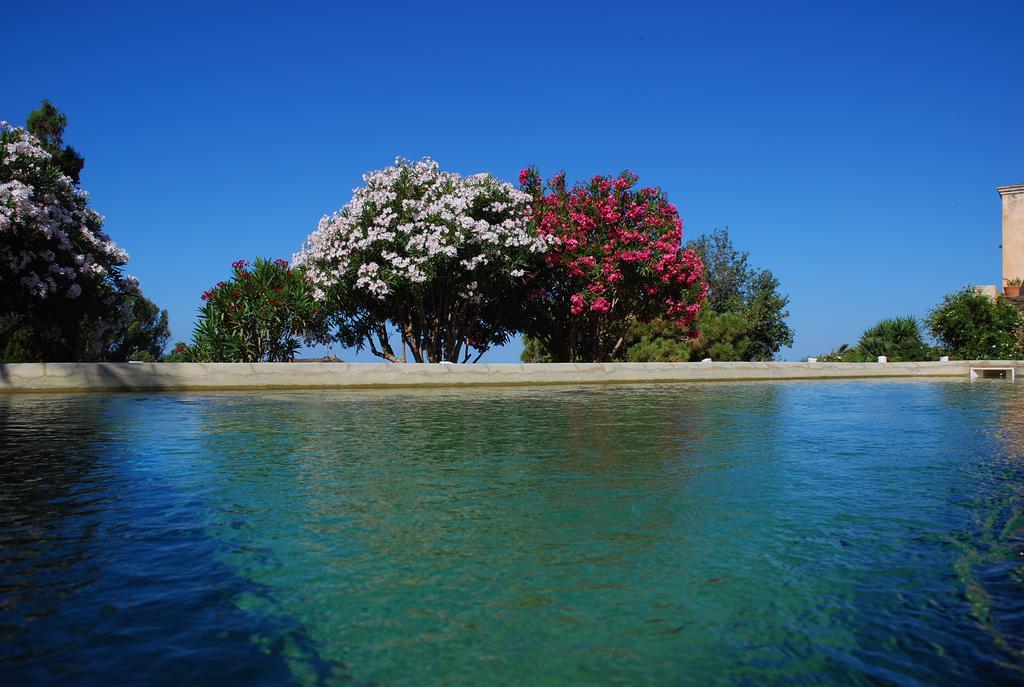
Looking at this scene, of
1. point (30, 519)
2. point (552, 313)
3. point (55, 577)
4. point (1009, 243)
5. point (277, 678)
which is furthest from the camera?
point (1009, 243)

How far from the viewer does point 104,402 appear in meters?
13.4

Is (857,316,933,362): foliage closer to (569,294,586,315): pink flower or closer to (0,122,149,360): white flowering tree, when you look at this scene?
(569,294,586,315): pink flower

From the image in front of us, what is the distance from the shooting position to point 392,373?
711 inches

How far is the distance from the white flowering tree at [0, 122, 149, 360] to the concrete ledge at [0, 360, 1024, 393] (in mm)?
2711

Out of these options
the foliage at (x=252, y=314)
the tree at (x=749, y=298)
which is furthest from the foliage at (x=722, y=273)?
the foliage at (x=252, y=314)

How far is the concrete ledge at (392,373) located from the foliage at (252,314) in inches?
168

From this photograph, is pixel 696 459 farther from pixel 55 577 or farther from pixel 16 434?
pixel 16 434

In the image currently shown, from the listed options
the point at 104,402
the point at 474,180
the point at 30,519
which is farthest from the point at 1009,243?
the point at 30,519

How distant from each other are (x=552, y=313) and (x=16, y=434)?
18201mm

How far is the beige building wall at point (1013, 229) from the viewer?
38781 mm

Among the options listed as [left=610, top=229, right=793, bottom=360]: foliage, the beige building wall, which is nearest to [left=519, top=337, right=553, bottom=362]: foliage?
[left=610, top=229, right=793, bottom=360]: foliage

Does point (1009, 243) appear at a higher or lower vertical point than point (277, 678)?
higher

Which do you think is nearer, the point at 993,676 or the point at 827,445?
the point at 993,676

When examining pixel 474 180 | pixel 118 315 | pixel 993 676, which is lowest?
pixel 993 676
